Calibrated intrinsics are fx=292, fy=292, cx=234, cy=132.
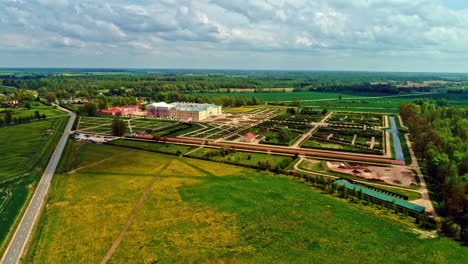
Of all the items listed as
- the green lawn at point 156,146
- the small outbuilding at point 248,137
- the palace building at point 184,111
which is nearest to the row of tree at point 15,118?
the palace building at point 184,111

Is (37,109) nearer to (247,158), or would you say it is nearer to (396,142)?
(247,158)

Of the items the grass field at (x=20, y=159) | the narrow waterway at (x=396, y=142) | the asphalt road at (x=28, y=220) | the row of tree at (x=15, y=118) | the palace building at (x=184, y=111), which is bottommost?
the asphalt road at (x=28, y=220)

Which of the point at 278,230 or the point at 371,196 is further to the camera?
the point at 371,196

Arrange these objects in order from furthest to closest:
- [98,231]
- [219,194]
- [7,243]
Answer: [219,194], [98,231], [7,243]

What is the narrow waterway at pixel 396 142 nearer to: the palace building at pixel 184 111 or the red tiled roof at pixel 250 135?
the red tiled roof at pixel 250 135

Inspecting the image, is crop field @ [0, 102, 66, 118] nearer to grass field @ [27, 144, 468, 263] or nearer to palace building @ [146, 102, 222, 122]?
palace building @ [146, 102, 222, 122]

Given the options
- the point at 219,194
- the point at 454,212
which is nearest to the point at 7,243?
the point at 219,194

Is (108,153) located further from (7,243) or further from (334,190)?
(334,190)
